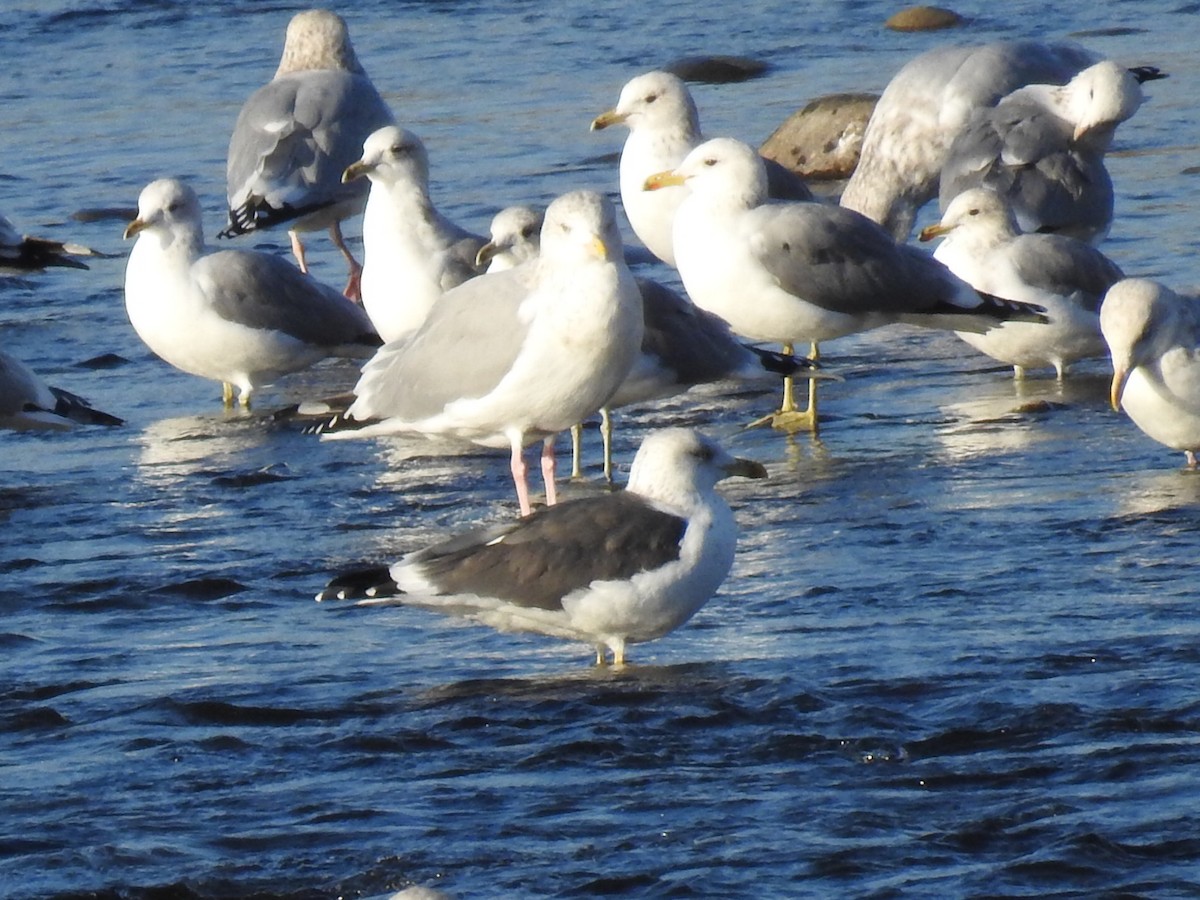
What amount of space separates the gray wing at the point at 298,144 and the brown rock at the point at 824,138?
10.4 ft

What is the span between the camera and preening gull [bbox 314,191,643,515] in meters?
7.39

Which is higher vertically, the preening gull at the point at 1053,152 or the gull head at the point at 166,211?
the gull head at the point at 166,211

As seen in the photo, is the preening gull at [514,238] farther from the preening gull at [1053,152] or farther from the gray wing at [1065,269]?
the preening gull at [1053,152]

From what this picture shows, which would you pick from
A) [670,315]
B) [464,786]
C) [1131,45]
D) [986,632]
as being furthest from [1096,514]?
[1131,45]

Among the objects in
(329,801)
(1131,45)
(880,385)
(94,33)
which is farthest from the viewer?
(94,33)

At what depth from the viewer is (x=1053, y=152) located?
40.1 feet

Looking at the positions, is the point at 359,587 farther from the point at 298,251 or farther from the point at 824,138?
the point at 824,138

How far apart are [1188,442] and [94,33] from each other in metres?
15.8

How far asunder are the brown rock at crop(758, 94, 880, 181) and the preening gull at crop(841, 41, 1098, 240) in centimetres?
152

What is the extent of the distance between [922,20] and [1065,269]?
10740mm

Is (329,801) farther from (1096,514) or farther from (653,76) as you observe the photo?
(653,76)

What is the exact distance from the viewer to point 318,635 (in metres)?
6.68

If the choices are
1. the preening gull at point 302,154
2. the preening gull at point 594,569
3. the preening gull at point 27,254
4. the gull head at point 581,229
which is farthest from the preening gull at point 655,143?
the preening gull at point 594,569

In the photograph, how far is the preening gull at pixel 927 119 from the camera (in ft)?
43.5
